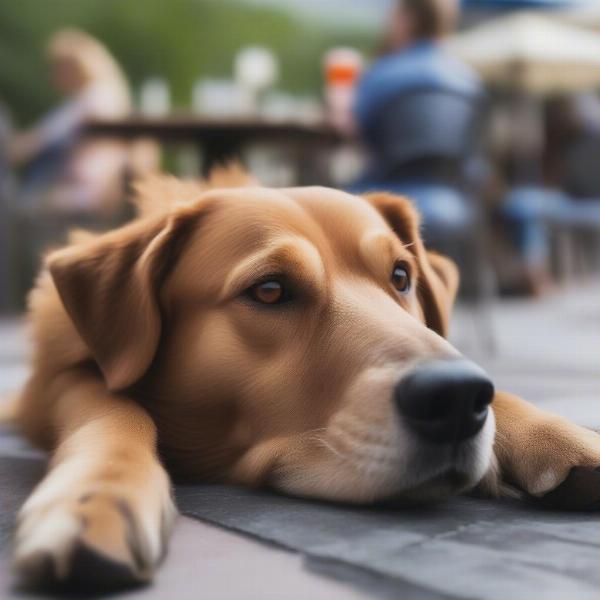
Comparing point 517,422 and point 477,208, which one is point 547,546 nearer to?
point 517,422

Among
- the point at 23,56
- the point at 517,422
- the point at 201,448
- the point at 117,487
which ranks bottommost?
the point at 23,56

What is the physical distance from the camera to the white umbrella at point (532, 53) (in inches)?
405

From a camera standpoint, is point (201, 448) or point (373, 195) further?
point (373, 195)

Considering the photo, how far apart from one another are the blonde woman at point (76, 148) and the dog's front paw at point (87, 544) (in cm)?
694

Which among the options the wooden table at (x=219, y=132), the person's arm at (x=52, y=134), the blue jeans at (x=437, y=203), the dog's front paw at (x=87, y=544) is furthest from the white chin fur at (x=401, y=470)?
the person's arm at (x=52, y=134)

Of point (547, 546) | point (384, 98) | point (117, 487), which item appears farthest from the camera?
point (384, 98)

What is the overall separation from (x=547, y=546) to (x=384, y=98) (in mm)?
4444

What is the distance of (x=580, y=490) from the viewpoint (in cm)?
184

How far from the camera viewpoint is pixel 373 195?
2.81 m

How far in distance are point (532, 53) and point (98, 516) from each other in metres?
9.93

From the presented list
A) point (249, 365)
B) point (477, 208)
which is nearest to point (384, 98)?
point (477, 208)

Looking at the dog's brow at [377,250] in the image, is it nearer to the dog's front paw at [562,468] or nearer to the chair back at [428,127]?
the dog's front paw at [562,468]

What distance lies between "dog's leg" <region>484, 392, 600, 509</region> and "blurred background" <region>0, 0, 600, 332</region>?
1946 millimetres

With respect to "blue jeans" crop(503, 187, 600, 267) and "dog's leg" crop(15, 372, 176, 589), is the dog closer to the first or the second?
"dog's leg" crop(15, 372, 176, 589)
